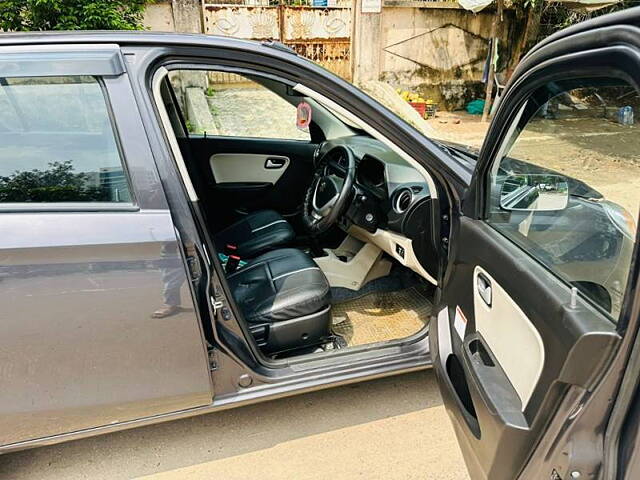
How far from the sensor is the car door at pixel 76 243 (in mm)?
1345

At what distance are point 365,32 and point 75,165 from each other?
856cm

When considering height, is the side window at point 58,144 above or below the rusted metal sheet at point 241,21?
below

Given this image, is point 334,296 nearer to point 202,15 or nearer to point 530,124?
point 530,124

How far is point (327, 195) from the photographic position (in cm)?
245

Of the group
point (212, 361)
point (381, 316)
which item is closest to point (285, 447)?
Result: point (212, 361)

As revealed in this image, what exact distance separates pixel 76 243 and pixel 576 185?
1504 mm

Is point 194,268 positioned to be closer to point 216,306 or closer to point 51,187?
point 216,306

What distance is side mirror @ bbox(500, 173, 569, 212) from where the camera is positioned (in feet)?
4.35

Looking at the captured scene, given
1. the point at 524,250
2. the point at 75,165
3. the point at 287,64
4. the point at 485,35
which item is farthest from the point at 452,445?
the point at 485,35

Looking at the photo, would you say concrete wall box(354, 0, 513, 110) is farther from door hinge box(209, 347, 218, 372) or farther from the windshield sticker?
door hinge box(209, 347, 218, 372)

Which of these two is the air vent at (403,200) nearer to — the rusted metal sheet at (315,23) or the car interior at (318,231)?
the car interior at (318,231)

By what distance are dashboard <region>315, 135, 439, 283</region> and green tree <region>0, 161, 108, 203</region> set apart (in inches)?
50.7

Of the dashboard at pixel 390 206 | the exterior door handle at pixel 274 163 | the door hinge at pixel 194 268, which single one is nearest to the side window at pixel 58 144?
the door hinge at pixel 194 268

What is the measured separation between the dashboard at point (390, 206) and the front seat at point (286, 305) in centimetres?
43
